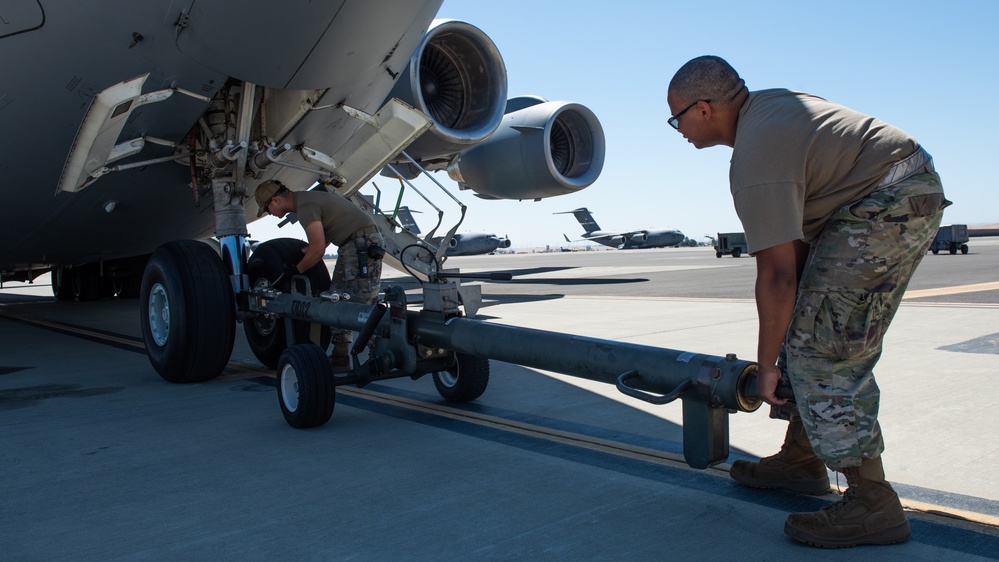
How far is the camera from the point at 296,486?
10.6 ft

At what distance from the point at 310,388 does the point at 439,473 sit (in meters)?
1.12

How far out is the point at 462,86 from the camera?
30.3 feet

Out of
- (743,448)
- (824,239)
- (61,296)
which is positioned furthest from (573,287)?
(824,239)

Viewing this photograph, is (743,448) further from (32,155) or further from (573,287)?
(573,287)

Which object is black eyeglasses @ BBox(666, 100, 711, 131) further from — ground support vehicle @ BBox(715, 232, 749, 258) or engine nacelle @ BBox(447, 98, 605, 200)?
ground support vehicle @ BBox(715, 232, 749, 258)

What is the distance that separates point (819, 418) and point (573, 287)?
13.1 m

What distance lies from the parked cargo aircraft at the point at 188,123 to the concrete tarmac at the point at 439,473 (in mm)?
706

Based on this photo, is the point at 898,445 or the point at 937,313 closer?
the point at 898,445

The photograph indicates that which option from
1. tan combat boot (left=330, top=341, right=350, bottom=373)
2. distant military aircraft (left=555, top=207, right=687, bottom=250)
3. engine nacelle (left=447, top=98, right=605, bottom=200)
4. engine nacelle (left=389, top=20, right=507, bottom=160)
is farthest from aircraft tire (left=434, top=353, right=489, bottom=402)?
distant military aircraft (left=555, top=207, right=687, bottom=250)

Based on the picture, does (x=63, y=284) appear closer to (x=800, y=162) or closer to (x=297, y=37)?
(x=297, y=37)

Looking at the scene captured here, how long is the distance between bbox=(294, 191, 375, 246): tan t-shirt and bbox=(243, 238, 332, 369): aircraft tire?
0.43m

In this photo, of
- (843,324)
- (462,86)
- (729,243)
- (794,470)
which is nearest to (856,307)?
(843,324)

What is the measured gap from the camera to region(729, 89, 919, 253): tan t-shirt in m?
2.38

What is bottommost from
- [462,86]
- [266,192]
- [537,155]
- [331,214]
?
[331,214]
